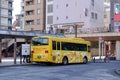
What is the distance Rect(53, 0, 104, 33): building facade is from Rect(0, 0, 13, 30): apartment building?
A: 27362 mm

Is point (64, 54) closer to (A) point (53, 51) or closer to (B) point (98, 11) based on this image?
(A) point (53, 51)

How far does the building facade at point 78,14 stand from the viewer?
210ft

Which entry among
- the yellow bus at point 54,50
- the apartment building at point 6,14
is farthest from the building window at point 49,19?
the yellow bus at point 54,50

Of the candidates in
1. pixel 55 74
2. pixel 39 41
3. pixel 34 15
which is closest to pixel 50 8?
pixel 34 15

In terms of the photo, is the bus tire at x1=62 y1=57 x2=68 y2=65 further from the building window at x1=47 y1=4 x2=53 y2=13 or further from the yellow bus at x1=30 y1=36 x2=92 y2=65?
the building window at x1=47 y1=4 x2=53 y2=13

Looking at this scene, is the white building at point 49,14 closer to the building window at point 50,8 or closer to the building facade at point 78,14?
the building window at point 50,8

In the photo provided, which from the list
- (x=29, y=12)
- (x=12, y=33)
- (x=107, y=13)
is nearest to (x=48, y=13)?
(x=29, y=12)

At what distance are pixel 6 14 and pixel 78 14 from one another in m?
36.2

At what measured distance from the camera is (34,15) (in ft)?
252

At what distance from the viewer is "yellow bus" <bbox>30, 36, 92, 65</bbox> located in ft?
99.7

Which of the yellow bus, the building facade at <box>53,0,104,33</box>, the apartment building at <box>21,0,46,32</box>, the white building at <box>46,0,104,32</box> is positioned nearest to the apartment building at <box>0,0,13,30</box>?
the apartment building at <box>21,0,46,32</box>

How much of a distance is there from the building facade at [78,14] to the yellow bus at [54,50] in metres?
25.9

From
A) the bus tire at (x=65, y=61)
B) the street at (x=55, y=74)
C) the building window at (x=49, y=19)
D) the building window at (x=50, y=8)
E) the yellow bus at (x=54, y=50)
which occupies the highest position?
the building window at (x=50, y=8)

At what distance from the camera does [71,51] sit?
1331 inches
